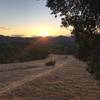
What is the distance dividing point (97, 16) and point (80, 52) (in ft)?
8.78

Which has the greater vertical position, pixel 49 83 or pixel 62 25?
pixel 62 25

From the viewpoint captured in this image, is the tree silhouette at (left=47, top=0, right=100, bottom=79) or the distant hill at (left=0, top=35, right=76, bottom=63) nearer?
the tree silhouette at (left=47, top=0, right=100, bottom=79)

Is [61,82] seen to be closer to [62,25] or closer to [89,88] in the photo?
[89,88]

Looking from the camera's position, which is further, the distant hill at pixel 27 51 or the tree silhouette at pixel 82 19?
the distant hill at pixel 27 51

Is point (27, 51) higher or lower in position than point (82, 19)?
lower

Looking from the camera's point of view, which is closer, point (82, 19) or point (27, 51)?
point (82, 19)

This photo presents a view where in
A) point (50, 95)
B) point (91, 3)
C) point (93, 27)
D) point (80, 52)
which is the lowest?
point (50, 95)

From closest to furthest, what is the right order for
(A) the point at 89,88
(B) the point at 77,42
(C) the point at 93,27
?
1. (C) the point at 93,27
2. (B) the point at 77,42
3. (A) the point at 89,88

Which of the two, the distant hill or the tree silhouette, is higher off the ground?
the tree silhouette

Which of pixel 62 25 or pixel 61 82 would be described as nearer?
pixel 62 25

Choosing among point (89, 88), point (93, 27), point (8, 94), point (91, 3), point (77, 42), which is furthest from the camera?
point (89, 88)

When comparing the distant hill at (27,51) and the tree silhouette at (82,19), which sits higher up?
the tree silhouette at (82,19)

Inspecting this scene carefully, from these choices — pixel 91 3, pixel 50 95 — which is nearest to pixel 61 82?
pixel 50 95

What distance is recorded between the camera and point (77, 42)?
16109 mm
